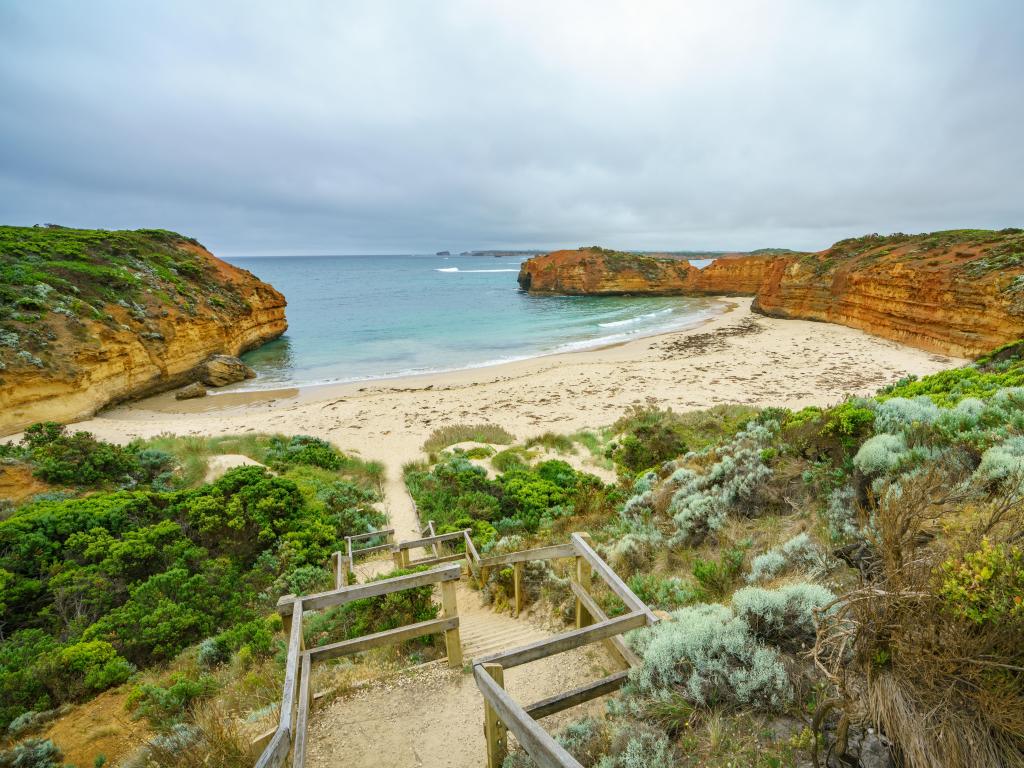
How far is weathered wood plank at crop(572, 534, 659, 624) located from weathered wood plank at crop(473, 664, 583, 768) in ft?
4.60

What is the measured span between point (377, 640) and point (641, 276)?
6571cm

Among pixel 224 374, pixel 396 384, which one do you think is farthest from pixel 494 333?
pixel 224 374

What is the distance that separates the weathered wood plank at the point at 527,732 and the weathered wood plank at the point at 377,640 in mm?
1742

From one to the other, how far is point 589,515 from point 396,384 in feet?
56.9

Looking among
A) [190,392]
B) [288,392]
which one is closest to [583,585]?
[288,392]

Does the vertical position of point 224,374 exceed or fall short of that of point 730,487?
it falls short

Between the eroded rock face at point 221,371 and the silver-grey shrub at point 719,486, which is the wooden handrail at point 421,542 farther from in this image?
the eroded rock face at point 221,371

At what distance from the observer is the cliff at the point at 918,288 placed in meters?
19.7

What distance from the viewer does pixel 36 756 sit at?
154 inches

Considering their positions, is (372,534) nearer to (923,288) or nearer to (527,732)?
(527,732)

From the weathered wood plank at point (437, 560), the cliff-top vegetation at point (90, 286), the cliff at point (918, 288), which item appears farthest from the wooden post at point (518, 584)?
the cliff at point (918, 288)

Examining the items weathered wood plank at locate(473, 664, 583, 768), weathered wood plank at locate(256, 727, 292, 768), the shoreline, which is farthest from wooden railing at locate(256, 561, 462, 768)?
the shoreline

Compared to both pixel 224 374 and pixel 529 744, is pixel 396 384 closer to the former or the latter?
pixel 224 374

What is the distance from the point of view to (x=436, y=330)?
39344mm
